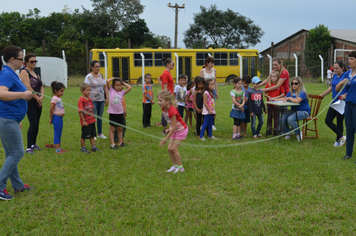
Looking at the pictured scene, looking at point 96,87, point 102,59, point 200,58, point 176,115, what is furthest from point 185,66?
point 176,115

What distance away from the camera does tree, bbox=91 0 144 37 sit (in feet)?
132

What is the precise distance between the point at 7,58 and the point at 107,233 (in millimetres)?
2351

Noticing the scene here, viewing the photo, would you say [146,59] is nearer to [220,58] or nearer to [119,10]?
[220,58]

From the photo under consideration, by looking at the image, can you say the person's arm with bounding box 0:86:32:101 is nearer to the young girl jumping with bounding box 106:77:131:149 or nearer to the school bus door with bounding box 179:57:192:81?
the young girl jumping with bounding box 106:77:131:149

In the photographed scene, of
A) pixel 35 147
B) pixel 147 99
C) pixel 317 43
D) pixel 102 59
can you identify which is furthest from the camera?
pixel 317 43

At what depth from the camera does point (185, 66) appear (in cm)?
2323

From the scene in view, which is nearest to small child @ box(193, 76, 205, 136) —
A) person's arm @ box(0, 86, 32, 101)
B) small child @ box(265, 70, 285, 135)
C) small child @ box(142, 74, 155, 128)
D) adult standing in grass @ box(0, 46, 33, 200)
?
small child @ box(142, 74, 155, 128)

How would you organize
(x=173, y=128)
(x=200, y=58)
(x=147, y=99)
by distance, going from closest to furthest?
(x=173, y=128) < (x=147, y=99) < (x=200, y=58)

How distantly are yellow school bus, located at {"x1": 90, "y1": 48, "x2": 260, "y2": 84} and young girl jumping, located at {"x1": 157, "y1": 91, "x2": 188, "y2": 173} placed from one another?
17435 mm

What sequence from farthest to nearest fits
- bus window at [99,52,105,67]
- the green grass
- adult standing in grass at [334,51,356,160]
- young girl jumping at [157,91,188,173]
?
bus window at [99,52,105,67], adult standing in grass at [334,51,356,160], young girl jumping at [157,91,188,173], the green grass

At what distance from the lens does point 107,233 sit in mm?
3064

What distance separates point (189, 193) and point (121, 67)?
773 inches

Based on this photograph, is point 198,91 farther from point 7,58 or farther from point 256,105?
point 7,58

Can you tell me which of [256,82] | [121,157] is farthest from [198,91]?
[121,157]
